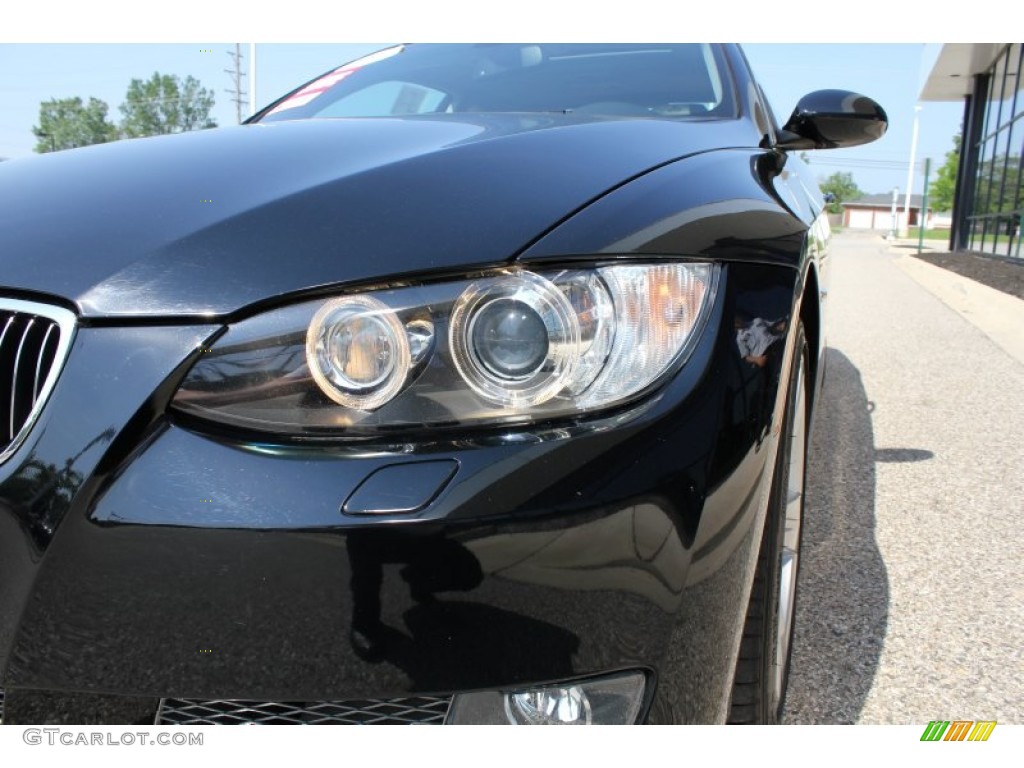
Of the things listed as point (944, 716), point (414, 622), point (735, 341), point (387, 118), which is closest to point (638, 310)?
point (735, 341)

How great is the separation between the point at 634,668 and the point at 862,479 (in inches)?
107

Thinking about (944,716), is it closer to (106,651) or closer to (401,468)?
(401,468)

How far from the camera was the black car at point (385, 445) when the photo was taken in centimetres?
91

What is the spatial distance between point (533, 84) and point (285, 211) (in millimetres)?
1367

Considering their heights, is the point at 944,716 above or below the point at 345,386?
below

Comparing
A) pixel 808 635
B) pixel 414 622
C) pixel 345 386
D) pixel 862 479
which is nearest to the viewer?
pixel 414 622

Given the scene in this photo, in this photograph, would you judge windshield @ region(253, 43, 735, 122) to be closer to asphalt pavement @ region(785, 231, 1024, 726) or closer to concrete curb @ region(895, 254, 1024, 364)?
asphalt pavement @ region(785, 231, 1024, 726)

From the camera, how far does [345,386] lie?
39.9 inches

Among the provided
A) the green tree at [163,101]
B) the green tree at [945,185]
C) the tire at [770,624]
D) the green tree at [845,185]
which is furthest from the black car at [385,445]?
the green tree at [845,185]

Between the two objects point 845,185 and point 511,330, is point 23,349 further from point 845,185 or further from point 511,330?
point 845,185

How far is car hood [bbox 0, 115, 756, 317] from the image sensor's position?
1015 mm

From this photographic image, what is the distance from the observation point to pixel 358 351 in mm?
1020
